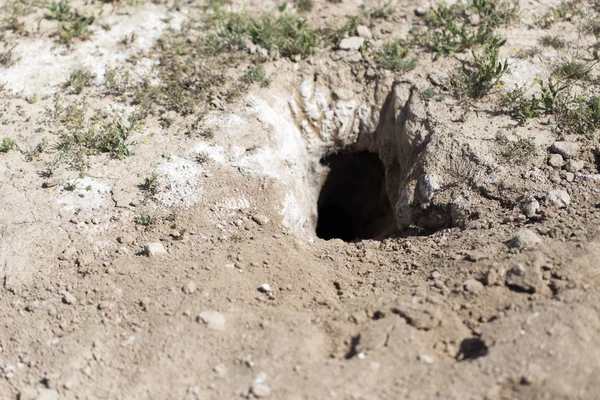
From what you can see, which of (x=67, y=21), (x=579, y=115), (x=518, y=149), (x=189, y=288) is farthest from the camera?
(x=67, y=21)

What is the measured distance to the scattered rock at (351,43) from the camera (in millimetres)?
6344

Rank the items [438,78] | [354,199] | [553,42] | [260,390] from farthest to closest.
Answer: [354,199] → [553,42] → [438,78] → [260,390]

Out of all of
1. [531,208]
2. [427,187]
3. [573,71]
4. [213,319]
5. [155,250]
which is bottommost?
[155,250]

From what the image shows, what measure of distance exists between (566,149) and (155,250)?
350 centimetres

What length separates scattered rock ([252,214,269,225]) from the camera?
4.95 metres

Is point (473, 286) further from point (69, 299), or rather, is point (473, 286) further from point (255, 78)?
point (255, 78)

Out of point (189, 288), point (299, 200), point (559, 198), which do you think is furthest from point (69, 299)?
point (559, 198)

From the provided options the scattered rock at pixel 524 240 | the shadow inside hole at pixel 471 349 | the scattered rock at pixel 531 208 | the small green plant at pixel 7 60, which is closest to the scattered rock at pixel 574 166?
the scattered rock at pixel 531 208

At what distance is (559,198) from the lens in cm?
456

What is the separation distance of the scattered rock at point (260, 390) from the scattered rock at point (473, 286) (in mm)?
1453

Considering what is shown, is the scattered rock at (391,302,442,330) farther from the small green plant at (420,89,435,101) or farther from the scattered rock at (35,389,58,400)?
the small green plant at (420,89,435,101)

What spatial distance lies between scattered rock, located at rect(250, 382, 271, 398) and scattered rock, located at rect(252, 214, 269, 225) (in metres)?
1.74

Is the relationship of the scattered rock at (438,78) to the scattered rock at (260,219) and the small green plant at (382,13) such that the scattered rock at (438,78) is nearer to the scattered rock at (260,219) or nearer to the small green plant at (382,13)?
the small green plant at (382,13)

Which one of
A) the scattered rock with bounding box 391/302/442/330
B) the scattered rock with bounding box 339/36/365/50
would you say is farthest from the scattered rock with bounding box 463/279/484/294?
the scattered rock with bounding box 339/36/365/50
